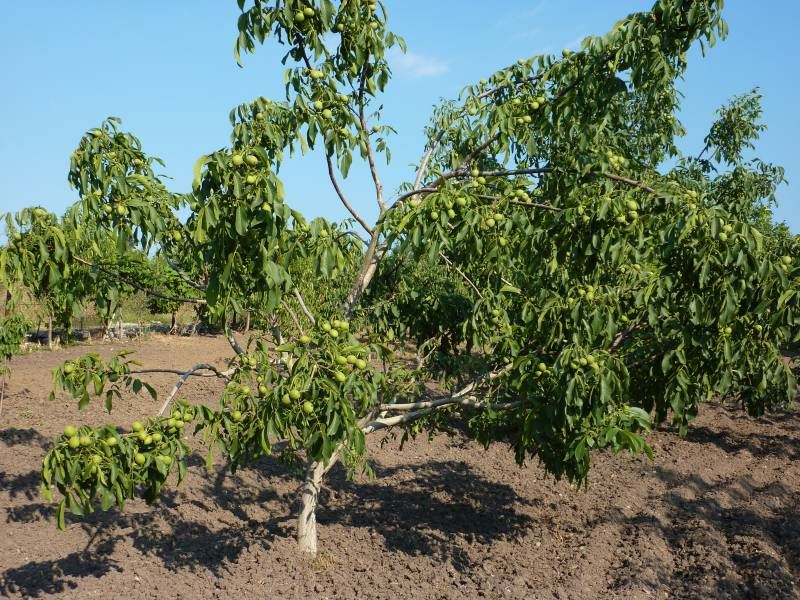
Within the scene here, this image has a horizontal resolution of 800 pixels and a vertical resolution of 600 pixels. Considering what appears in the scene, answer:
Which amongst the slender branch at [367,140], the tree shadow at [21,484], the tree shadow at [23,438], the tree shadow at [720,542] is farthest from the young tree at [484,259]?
the tree shadow at [23,438]

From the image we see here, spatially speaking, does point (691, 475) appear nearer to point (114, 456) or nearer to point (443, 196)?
point (443, 196)

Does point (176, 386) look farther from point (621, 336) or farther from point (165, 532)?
point (621, 336)

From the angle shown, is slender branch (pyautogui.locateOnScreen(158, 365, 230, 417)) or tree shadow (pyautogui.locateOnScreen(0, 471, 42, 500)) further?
tree shadow (pyautogui.locateOnScreen(0, 471, 42, 500))

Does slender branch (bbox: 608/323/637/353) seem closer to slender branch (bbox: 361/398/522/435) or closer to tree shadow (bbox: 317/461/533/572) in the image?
slender branch (bbox: 361/398/522/435)

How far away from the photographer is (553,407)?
4094 mm

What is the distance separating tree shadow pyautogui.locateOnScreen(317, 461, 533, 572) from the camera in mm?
6125

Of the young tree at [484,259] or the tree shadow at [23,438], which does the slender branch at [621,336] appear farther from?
the tree shadow at [23,438]

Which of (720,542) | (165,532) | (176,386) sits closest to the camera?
(176,386)

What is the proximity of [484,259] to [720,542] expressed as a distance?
3775 millimetres

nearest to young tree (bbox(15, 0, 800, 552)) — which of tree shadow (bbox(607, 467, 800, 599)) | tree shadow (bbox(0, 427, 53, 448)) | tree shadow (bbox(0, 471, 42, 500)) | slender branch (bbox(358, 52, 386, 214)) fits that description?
slender branch (bbox(358, 52, 386, 214))

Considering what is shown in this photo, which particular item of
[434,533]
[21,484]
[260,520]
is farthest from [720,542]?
[21,484]

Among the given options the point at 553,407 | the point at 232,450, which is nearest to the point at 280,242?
the point at 232,450

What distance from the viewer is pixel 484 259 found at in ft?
14.8

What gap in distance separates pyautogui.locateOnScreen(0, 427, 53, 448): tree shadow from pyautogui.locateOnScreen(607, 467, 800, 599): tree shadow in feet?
22.1
